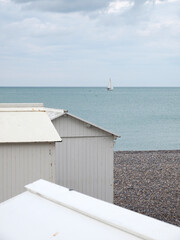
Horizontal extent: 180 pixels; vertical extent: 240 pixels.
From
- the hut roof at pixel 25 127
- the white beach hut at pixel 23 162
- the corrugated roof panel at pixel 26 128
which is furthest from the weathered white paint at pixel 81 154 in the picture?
Result: the white beach hut at pixel 23 162

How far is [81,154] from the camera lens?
40.5ft

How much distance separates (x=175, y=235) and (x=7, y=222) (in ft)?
7.56

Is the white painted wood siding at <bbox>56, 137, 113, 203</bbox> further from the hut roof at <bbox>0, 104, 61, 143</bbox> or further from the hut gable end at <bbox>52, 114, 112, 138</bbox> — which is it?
the hut roof at <bbox>0, 104, 61, 143</bbox>

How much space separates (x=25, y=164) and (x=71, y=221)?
4408 mm

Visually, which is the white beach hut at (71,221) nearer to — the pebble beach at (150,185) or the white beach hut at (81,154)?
the white beach hut at (81,154)

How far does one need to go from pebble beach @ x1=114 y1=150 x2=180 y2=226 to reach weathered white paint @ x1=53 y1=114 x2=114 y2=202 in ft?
11.0

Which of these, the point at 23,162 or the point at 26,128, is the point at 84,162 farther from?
the point at 23,162

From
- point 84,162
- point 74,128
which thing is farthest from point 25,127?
point 84,162

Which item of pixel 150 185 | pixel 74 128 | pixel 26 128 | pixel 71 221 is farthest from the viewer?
pixel 150 185

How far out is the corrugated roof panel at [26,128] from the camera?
9.22 metres

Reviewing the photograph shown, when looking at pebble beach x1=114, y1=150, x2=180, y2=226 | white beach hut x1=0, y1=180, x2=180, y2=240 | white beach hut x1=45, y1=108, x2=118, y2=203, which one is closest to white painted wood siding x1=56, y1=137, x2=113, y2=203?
white beach hut x1=45, y1=108, x2=118, y2=203

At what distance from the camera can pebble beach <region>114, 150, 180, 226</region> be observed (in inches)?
594

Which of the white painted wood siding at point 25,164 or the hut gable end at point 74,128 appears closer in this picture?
the white painted wood siding at point 25,164

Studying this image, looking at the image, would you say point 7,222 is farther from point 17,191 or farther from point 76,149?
point 76,149
